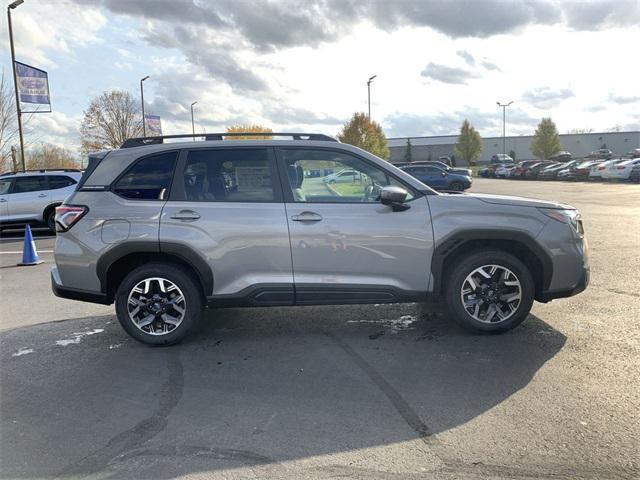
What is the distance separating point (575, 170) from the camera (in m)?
39.4

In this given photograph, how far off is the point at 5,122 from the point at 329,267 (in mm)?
30955

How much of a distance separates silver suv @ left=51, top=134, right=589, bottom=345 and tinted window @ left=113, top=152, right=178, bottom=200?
0.03 feet

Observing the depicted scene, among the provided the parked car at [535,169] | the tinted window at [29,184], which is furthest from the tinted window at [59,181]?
the parked car at [535,169]

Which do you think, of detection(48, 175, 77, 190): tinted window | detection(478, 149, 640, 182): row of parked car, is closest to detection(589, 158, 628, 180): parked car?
detection(478, 149, 640, 182): row of parked car

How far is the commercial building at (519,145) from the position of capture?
90625 millimetres

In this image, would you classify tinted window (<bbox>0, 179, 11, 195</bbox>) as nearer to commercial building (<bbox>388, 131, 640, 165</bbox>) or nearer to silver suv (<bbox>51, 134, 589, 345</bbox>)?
silver suv (<bbox>51, 134, 589, 345</bbox>)

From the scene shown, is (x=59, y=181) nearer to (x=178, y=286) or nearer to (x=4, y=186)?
(x=4, y=186)

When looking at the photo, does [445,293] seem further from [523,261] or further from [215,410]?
[215,410]

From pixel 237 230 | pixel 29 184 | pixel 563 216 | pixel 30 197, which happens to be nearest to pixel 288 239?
pixel 237 230

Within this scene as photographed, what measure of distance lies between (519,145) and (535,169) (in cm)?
5745

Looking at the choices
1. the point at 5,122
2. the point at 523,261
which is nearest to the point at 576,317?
the point at 523,261

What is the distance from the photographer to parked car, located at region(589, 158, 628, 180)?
34781 mm

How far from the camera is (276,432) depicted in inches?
131

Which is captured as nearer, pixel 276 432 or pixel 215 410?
pixel 276 432
